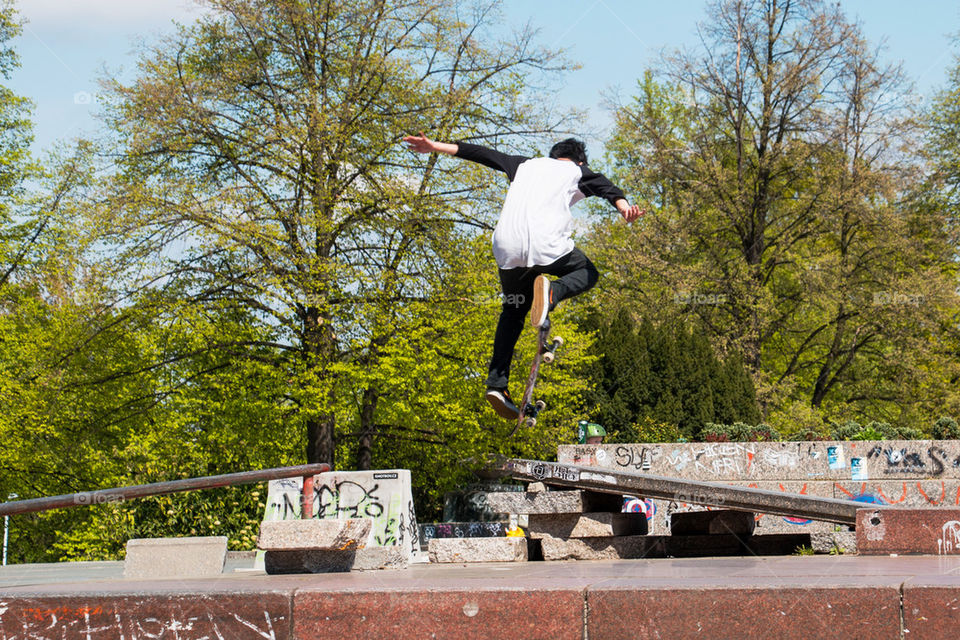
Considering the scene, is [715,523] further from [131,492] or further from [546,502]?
[131,492]

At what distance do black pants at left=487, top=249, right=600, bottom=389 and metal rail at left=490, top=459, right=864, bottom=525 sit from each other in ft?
5.70

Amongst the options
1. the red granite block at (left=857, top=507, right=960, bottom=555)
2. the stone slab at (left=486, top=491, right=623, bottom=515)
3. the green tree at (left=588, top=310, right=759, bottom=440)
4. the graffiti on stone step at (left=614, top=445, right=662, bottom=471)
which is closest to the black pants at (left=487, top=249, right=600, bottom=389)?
the stone slab at (left=486, top=491, right=623, bottom=515)

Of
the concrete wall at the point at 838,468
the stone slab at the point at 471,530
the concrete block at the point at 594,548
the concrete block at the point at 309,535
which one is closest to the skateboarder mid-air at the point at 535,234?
the concrete block at the point at 309,535

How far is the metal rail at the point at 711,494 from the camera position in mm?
7738

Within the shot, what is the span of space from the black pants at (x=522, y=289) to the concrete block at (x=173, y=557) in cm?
504

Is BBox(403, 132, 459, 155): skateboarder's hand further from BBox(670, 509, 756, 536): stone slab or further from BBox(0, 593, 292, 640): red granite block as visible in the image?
BBox(670, 509, 756, 536): stone slab

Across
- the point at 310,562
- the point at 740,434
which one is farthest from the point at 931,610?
the point at 740,434

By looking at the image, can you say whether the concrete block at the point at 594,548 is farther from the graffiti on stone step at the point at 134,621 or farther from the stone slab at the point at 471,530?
the graffiti on stone step at the point at 134,621

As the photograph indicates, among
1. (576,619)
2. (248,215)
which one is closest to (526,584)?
(576,619)

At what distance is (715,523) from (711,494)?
2.08 metres

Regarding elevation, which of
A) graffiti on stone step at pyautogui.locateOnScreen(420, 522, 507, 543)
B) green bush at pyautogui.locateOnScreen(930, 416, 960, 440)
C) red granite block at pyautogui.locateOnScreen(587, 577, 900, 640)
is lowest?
graffiti on stone step at pyautogui.locateOnScreen(420, 522, 507, 543)

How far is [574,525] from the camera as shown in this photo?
940 centimetres

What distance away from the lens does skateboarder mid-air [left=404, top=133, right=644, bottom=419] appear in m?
6.91

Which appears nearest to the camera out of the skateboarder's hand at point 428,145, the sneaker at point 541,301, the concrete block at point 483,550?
the sneaker at point 541,301
